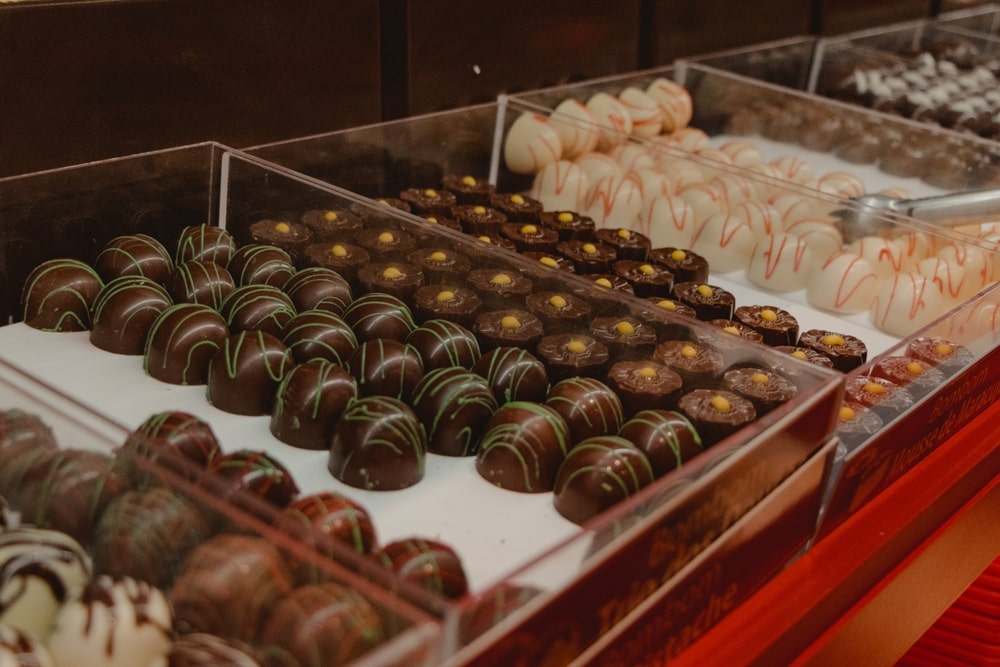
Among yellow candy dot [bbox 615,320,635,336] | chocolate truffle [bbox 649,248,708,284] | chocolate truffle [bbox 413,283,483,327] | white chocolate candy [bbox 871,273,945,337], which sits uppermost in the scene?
yellow candy dot [bbox 615,320,635,336]

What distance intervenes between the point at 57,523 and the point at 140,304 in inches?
22.4

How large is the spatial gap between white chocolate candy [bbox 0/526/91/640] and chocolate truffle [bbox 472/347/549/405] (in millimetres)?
629

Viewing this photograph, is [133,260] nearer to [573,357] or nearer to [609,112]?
[573,357]

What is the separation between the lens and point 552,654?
3.30 ft

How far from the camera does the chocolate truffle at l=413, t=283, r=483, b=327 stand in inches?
66.7

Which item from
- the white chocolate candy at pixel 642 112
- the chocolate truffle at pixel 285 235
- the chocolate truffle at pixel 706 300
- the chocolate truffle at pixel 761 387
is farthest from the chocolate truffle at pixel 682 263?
the white chocolate candy at pixel 642 112

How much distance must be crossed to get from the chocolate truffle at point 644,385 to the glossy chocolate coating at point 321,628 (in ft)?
2.25

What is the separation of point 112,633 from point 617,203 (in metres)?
1.61

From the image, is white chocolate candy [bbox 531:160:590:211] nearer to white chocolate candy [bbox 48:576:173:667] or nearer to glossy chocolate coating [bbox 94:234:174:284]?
glossy chocolate coating [bbox 94:234:174:284]

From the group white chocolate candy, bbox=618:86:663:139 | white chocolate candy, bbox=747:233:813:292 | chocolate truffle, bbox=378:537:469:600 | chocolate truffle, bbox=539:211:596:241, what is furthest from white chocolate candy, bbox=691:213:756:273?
chocolate truffle, bbox=378:537:469:600

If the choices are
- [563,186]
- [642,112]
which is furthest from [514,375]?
[642,112]

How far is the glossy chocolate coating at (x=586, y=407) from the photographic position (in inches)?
57.1

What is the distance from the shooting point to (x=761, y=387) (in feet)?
4.84

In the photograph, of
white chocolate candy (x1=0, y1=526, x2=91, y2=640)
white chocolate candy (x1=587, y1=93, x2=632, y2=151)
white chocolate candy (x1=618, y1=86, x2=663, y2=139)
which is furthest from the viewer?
white chocolate candy (x1=618, y1=86, x2=663, y2=139)
